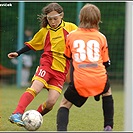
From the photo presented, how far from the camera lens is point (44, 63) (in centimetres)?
586

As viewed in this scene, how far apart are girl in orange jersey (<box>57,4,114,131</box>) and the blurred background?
26.6ft

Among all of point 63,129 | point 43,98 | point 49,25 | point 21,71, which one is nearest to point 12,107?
point 43,98

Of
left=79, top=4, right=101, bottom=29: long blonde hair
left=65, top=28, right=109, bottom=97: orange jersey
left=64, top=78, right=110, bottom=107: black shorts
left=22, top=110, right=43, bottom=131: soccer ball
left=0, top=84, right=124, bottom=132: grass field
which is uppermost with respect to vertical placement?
left=79, top=4, right=101, bottom=29: long blonde hair

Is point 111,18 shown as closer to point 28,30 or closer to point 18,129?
point 28,30

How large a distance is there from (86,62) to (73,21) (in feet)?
27.2

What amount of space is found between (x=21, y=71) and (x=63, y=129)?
27.3 feet

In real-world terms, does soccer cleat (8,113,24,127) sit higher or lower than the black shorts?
lower

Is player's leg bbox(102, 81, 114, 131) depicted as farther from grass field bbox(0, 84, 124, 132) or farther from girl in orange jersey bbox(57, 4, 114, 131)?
grass field bbox(0, 84, 124, 132)

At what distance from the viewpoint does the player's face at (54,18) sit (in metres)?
5.79

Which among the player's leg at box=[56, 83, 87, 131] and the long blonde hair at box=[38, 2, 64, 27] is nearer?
the player's leg at box=[56, 83, 87, 131]

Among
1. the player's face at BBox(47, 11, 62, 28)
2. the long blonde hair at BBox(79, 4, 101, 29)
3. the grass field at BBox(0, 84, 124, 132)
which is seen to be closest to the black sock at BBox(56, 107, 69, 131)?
the grass field at BBox(0, 84, 124, 132)

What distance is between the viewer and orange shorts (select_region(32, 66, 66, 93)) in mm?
5719

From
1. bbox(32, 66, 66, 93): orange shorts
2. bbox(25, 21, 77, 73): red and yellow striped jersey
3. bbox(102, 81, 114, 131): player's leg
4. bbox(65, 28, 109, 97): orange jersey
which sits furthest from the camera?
bbox(25, 21, 77, 73): red and yellow striped jersey

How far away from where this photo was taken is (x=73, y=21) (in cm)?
1313
